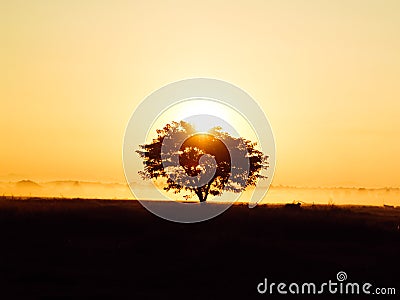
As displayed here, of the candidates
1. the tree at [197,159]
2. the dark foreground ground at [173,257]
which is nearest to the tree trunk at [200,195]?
the tree at [197,159]

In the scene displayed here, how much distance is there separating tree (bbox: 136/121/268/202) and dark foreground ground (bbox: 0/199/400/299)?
29.8m

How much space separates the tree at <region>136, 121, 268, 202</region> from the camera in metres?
62.9

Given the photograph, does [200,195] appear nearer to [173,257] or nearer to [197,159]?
[197,159]

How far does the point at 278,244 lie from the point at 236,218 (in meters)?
11.2

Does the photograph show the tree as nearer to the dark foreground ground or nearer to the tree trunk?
the tree trunk

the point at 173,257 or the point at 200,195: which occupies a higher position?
the point at 200,195

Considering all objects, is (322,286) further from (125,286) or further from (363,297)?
(125,286)

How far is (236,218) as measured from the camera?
3703 centimetres

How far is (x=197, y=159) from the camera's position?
206ft

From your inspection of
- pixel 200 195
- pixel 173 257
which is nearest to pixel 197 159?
pixel 200 195

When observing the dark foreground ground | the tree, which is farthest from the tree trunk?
the dark foreground ground

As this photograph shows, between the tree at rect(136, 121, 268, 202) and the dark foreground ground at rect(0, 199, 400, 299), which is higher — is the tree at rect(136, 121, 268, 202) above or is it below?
above

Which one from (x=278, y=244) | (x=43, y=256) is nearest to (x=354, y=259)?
(x=278, y=244)

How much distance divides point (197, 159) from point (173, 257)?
41.1 metres
